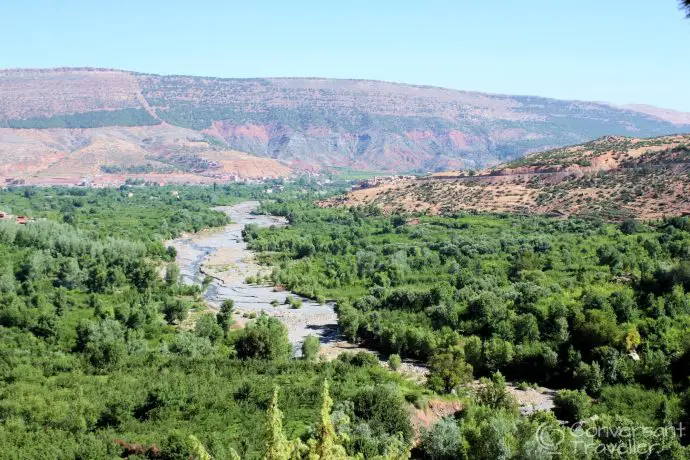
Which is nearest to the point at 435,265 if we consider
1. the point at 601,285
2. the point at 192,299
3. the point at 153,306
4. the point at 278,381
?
the point at 601,285

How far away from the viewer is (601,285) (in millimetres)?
47469

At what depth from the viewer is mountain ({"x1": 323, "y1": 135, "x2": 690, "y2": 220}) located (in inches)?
3305

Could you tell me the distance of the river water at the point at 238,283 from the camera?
49906 millimetres

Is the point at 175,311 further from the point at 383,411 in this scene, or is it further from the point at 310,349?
the point at 383,411

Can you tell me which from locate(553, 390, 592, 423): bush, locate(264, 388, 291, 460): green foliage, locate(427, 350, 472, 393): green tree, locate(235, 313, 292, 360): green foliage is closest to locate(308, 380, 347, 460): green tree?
locate(264, 388, 291, 460): green foliage

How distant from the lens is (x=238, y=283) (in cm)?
6531

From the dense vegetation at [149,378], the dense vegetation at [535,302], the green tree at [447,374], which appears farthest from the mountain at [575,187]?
the dense vegetation at [149,378]

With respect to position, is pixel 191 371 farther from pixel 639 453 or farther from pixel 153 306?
pixel 639 453

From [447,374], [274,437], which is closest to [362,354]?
[447,374]

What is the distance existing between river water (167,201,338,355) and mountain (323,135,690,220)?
29.6 m

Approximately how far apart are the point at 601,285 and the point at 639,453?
94.3 feet

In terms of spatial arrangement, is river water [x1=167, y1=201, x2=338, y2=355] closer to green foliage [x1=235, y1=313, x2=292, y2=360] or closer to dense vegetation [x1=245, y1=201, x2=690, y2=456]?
dense vegetation [x1=245, y1=201, x2=690, y2=456]

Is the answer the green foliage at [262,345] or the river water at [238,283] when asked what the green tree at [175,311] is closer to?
the river water at [238,283]

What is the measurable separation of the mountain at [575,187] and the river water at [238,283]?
29578 millimetres
